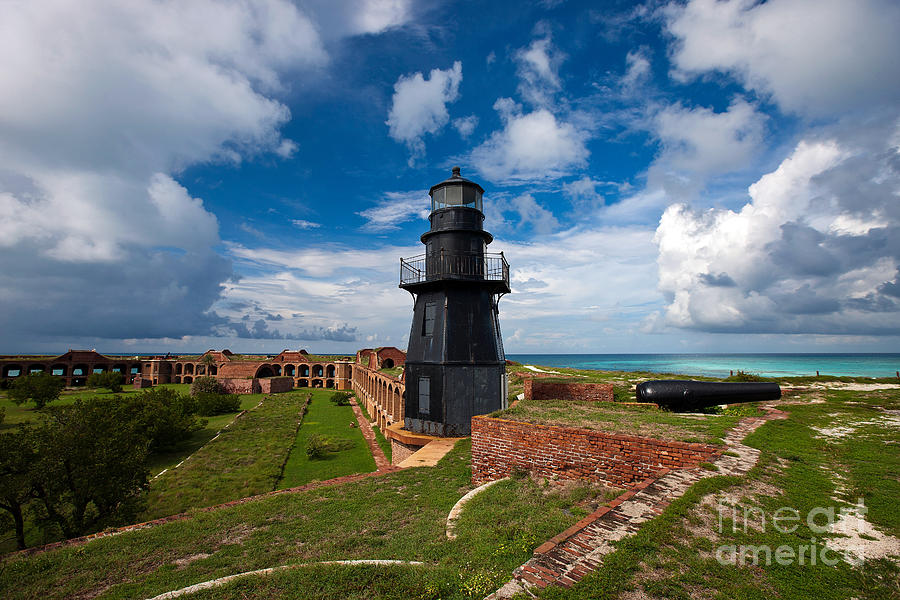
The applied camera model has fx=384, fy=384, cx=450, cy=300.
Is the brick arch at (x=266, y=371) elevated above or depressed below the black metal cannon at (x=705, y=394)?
below

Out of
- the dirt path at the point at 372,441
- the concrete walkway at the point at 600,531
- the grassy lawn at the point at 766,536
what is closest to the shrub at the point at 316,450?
the dirt path at the point at 372,441

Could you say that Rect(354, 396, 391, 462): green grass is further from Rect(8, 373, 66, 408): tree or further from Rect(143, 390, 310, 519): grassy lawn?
Rect(8, 373, 66, 408): tree

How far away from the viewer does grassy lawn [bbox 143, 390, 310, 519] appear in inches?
535

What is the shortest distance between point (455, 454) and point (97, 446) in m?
10.2

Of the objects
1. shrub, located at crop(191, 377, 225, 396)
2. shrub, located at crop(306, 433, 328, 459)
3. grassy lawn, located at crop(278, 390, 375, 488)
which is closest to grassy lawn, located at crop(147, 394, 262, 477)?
grassy lawn, located at crop(278, 390, 375, 488)

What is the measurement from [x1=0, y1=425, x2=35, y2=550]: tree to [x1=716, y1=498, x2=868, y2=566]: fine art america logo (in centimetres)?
1440

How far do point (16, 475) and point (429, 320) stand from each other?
1229 centimetres

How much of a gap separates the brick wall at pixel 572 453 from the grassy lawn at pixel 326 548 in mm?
447

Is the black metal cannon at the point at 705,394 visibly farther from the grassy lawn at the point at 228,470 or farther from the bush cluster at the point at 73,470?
the bush cluster at the point at 73,470

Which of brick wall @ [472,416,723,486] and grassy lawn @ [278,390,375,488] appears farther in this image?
grassy lawn @ [278,390,375,488]

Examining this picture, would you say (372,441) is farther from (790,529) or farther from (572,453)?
(790,529)

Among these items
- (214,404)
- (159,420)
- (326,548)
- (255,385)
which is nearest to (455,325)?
(326,548)

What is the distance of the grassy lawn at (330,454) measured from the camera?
1609cm

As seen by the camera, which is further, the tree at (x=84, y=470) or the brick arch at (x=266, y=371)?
the brick arch at (x=266, y=371)
